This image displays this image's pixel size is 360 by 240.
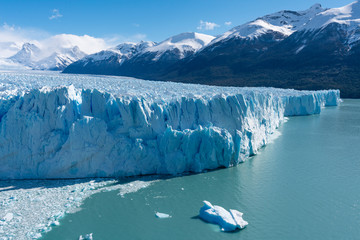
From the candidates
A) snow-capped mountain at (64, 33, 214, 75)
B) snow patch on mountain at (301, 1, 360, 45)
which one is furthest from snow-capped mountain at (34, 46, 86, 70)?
snow patch on mountain at (301, 1, 360, 45)

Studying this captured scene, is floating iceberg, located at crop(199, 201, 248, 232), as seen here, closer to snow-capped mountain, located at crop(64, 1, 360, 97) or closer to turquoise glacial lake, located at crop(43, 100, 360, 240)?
turquoise glacial lake, located at crop(43, 100, 360, 240)

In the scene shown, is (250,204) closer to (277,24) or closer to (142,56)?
(277,24)

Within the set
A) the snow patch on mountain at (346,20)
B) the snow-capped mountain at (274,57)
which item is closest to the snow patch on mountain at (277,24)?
the snow-capped mountain at (274,57)

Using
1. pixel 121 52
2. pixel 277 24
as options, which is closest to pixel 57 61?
pixel 121 52

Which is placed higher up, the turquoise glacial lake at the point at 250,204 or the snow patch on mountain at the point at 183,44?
the snow patch on mountain at the point at 183,44

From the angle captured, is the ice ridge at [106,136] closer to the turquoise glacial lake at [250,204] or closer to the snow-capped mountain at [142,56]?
the turquoise glacial lake at [250,204]

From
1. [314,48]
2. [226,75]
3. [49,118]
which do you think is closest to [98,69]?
[226,75]
